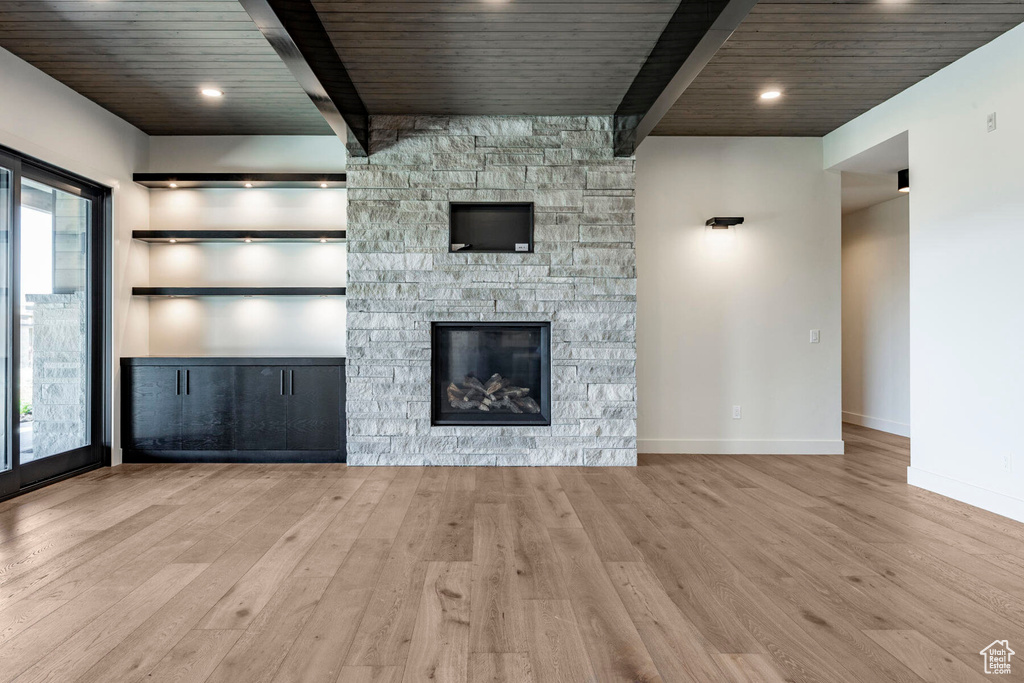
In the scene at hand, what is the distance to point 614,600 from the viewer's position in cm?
199

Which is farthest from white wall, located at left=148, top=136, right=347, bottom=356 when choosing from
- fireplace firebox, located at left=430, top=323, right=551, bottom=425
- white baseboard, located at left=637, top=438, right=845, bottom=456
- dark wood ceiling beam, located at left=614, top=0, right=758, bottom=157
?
white baseboard, located at left=637, top=438, right=845, bottom=456

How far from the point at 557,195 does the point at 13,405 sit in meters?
3.83

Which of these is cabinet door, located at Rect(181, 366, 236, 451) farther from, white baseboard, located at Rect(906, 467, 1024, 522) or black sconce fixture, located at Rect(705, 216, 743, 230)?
white baseboard, located at Rect(906, 467, 1024, 522)

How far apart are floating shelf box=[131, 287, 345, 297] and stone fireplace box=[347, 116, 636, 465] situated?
14.5 inches

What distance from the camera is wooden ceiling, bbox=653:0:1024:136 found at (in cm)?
285

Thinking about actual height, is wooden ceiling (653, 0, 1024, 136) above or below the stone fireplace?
above

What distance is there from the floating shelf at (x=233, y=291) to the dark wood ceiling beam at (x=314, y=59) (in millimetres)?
1116

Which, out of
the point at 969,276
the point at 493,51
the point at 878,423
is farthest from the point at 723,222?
the point at 878,423

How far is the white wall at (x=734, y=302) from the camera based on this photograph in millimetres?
4637

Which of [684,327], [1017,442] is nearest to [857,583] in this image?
[1017,442]

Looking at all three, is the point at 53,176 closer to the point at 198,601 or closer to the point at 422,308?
the point at 422,308

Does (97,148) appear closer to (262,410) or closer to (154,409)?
(154,409)

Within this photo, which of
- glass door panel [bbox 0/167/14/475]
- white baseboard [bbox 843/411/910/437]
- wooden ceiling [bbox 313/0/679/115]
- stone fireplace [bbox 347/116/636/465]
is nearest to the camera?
wooden ceiling [bbox 313/0/679/115]
